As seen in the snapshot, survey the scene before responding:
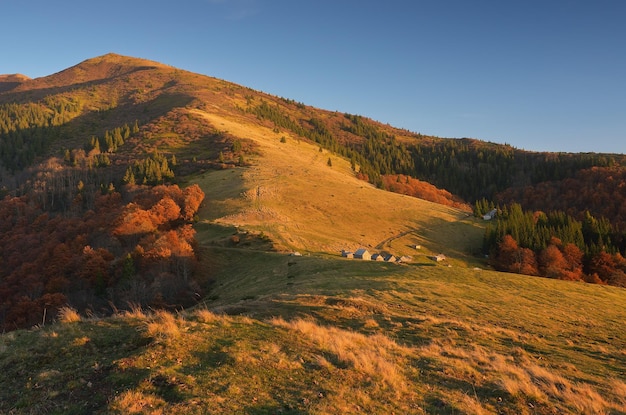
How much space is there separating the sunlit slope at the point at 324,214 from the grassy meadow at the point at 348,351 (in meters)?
28.1

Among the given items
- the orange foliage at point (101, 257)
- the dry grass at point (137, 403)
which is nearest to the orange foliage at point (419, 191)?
the orange foliage at point (101, 257)

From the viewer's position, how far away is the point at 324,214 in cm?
8262

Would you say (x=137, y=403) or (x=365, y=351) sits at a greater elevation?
(x=137, y=403)

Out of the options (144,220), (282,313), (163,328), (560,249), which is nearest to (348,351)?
(163,328)

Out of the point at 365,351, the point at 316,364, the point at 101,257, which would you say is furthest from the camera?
the point at 101,257

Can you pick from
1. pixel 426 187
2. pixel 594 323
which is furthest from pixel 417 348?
pixel 426 187

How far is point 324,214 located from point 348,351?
68.1m

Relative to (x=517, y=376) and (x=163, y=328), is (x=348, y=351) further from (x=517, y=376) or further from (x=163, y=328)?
(x=163, y=328)

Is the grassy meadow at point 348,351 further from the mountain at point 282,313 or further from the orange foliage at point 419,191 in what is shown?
the orange foliage at point 419,191

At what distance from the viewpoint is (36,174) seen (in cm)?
13888

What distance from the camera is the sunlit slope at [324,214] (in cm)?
7006

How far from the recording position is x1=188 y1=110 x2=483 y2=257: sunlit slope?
70.1m

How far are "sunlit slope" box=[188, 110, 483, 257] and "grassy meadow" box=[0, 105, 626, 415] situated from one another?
28143 millimetres

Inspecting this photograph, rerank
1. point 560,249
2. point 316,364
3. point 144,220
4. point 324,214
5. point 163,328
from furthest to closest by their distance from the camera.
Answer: point 560,249, point 324,214, point 144,220, point 163,328, point 316,364
